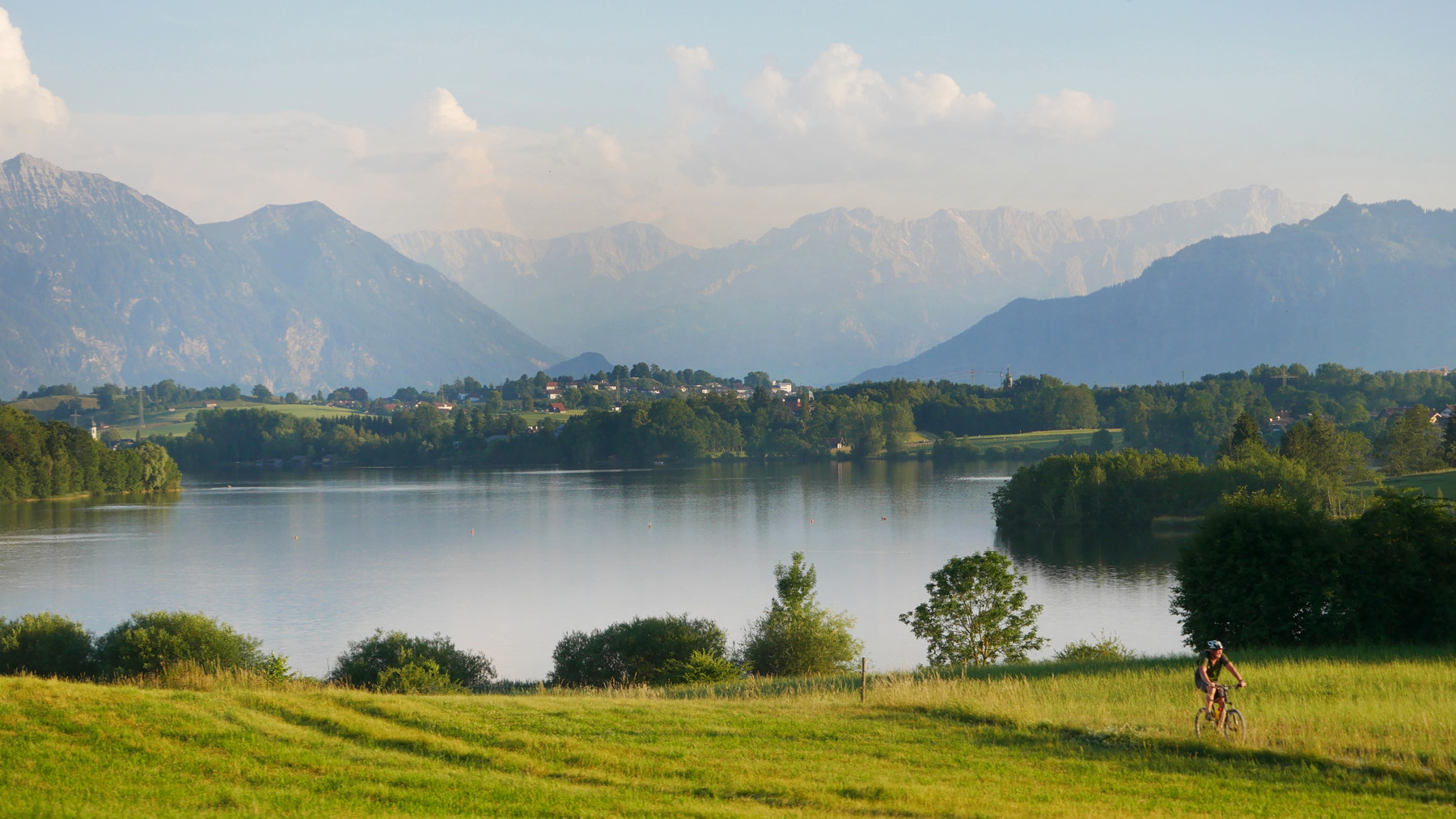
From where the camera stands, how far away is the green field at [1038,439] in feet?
503

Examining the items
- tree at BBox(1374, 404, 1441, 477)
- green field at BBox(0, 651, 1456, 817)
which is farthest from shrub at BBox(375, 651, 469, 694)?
tree at BBox(1374, 404, 1441, 477)

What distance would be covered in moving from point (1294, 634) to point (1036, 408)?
158 meters

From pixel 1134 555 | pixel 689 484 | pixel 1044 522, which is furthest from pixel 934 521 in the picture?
pixel 689 484

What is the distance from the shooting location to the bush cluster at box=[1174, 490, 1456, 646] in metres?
23.9

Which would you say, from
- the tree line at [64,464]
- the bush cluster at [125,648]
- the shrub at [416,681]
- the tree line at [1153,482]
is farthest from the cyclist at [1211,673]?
the tree line at [64,464]

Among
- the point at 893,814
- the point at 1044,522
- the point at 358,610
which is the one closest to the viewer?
the point at 893,814

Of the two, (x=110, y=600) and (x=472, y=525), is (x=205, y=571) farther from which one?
(x=472, y=525)

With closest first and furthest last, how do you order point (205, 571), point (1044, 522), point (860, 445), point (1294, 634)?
point (1294, 634) < point (205, 571) < point (1044, 522) < point (860, 445)

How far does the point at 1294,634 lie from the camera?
81.0 feet

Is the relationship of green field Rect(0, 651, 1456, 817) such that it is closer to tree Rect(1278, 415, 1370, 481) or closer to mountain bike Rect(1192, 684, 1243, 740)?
mountain bike Rect(1192, 684, 1243, 740)

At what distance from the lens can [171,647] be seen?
28172mm

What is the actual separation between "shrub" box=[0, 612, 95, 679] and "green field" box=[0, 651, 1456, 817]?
15580mm

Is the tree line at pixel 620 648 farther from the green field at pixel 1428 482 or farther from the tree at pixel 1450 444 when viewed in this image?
the tree at pixel 1450 444

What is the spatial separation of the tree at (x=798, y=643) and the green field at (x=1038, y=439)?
398ft
